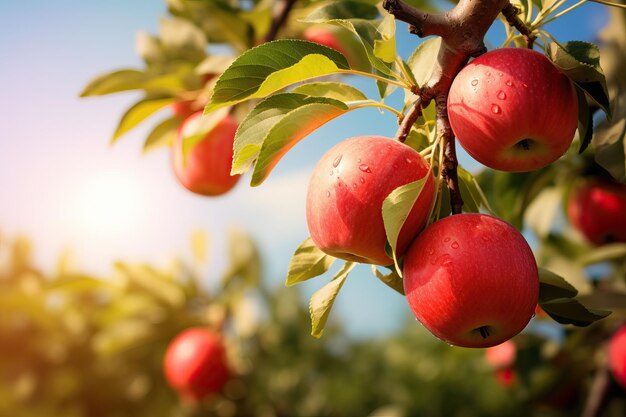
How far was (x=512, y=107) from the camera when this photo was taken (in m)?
0.70

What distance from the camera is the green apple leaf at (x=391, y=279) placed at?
0.85 meters

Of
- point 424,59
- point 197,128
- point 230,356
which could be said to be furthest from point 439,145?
point 230,356

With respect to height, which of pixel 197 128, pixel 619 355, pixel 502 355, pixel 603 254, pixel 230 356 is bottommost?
pixel 502 355

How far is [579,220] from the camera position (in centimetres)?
162

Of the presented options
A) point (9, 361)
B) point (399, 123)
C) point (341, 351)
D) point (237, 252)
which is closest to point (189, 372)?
point (237, 252)

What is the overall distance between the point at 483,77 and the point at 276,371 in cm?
205

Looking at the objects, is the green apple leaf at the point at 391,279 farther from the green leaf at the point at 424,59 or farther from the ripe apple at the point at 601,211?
the ripe apple at the point at 601,211

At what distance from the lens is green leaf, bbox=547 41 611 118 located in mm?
685

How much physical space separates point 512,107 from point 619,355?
1.26 meters

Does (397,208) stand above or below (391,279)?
above

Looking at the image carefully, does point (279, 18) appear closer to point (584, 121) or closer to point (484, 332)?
point (584, 121)

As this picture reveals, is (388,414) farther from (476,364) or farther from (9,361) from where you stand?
(9,361)

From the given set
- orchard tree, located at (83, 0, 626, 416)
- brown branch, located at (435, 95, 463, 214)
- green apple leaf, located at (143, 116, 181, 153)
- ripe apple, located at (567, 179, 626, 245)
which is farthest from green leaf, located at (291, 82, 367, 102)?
ripe apple, located at (567, 179, 626, 245)

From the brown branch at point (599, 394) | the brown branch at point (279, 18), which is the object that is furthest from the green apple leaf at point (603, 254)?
the brown branch at point (279, 18)
